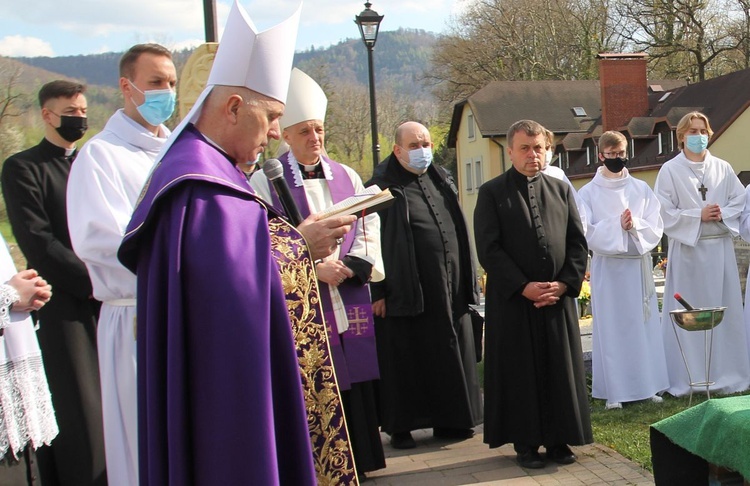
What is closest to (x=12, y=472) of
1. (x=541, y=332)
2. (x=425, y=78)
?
(x=541, y=332)

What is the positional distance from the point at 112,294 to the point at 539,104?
48.4 metres

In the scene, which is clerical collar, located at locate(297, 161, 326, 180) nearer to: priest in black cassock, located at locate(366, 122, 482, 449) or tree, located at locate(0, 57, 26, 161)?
priest in black cassock, located at locate(366, 122, 482, 449)

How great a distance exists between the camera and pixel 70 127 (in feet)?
17.0

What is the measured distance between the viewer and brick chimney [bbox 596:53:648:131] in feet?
142

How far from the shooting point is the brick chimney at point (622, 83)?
1706 inches

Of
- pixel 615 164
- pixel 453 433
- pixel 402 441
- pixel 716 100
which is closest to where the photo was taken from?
pixel 402 441

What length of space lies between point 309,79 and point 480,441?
3.21 metres

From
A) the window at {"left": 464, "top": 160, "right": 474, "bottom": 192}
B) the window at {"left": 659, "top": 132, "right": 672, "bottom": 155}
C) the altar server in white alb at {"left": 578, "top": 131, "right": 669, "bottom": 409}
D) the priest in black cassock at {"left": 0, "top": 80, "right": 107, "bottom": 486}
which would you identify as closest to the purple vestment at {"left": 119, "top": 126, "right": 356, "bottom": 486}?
the priest in black cassock at {"left": 0, "top": 80, "right": 107, "bottom": 486}

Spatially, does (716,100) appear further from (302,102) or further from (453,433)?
(302,102)

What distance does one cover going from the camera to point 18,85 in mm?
20875

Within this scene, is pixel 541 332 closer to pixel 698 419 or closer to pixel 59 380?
pixel 698 419

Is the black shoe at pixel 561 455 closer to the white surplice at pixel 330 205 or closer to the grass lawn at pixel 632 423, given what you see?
the grass lawn at pixel 632 423

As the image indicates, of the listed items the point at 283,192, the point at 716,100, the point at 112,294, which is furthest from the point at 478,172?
the point at 283,192

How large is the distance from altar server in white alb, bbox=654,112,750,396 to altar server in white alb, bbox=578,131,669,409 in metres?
0.35
